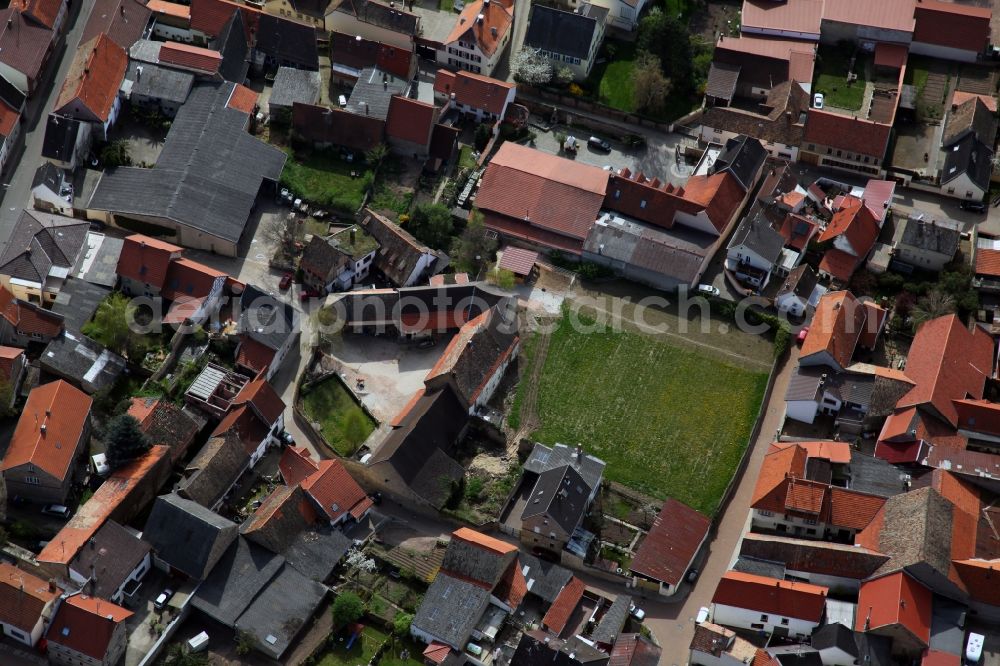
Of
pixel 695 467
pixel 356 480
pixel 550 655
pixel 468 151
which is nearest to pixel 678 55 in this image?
pixel 468 151

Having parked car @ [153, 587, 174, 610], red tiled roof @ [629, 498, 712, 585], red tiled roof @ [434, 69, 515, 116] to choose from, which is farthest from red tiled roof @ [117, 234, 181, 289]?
red tiled roof @ [629, 498, 712, 585]

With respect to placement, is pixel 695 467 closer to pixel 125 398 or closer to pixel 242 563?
pixel 242 563

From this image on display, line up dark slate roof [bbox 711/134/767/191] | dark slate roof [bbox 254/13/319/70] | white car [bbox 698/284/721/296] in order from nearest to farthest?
white car [bbox 698/284/721/296] < dark slate roof [bbox 711/134/767/191] < dark slate roof [bbox 254/13/319/70]

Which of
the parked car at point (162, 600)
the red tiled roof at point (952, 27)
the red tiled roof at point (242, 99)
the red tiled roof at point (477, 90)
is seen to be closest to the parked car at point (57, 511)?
the parked car at point (162, 600)

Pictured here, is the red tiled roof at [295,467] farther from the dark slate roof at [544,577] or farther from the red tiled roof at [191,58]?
the red tiled roof at [191,58]

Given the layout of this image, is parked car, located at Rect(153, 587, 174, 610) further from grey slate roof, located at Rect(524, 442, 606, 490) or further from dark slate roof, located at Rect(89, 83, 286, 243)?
dark slate roof, located at Rect(89, 83, 286, 243)

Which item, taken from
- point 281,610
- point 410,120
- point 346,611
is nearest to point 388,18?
point 410,120
